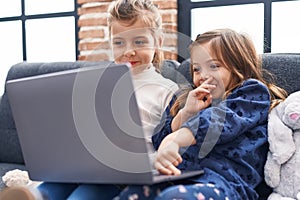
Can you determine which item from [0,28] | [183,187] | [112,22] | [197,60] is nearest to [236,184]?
[183,187]

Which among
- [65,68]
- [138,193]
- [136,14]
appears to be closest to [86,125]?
[138,193]

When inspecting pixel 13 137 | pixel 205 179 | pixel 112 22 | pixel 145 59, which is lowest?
pixel 13 137

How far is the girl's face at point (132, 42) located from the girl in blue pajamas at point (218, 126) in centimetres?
16

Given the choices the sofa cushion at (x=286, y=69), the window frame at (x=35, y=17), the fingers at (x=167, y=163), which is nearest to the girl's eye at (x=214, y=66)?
the sofa cushion at (x=286, y=69)

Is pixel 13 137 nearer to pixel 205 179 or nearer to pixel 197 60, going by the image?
pixel 197 60

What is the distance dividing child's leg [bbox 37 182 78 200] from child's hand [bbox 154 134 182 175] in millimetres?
241

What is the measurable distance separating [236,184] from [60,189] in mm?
413

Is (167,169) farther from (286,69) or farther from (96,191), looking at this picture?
(286,69)

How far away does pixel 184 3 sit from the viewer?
214cm

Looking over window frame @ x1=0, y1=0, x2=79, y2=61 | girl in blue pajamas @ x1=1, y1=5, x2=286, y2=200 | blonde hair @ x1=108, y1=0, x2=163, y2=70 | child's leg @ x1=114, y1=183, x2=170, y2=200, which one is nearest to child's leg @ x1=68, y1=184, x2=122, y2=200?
girl in blue pajamas @ x1=1, y1=5, x2=286, y2=200

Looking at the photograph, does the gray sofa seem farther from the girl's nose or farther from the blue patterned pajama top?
the girl's nose

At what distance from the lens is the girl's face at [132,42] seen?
143 cm

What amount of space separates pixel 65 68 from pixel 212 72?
80cm

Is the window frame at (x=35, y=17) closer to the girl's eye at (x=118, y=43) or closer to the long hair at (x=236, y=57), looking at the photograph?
the girl's eye at (x=118, y=43)
